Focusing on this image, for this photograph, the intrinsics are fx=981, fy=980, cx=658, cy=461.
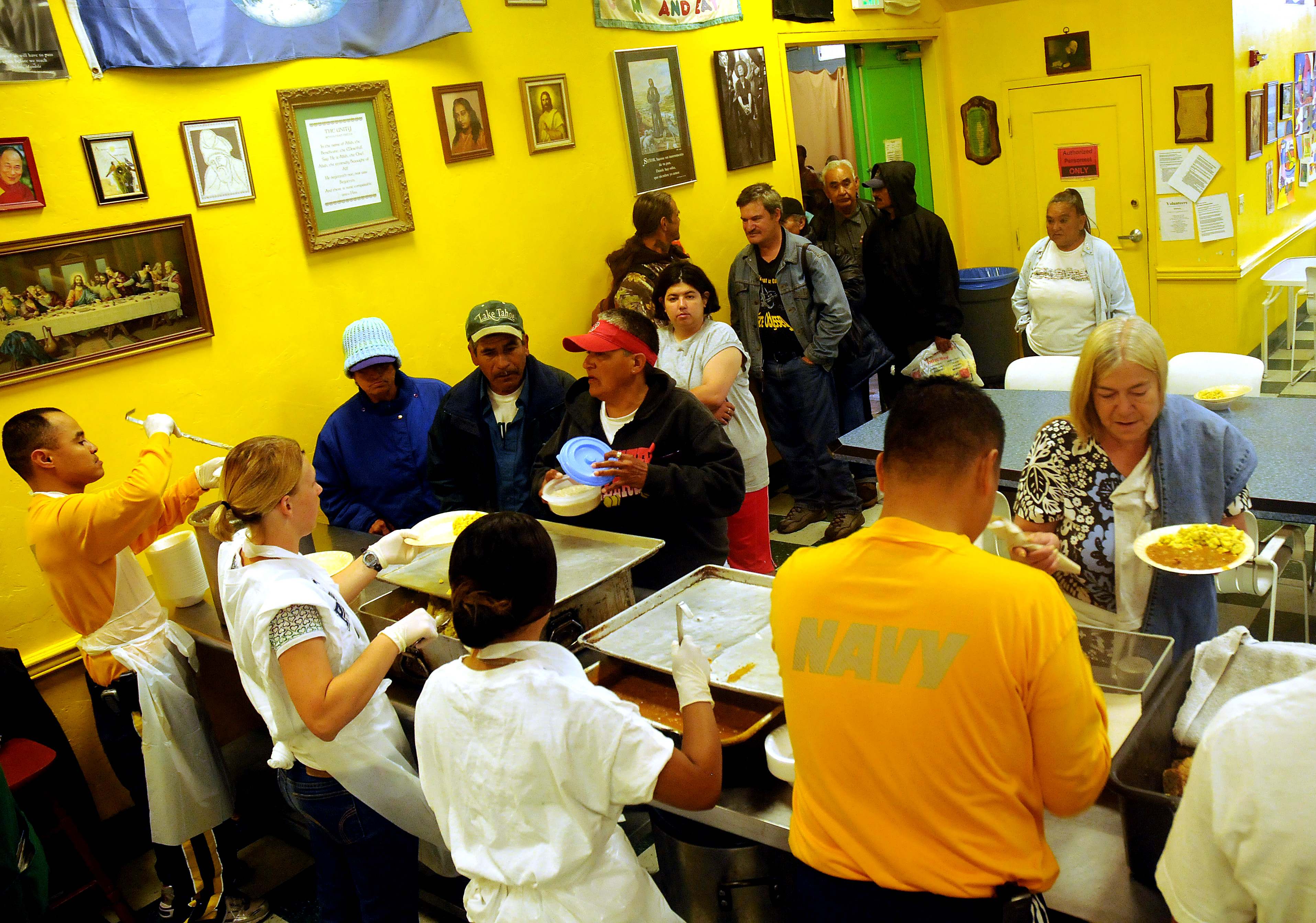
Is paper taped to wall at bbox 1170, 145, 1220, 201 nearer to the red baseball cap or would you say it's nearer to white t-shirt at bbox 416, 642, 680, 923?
the red baseball cap

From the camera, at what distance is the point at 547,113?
5027 mm

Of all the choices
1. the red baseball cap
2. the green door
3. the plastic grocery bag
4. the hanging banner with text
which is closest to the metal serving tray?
the red baseball cap

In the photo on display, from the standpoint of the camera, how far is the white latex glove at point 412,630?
2.19 metres

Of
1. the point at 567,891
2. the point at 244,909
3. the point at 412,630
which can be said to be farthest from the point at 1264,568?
the point at 244,909

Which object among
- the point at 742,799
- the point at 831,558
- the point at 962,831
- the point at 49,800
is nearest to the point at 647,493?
the point at 742,799

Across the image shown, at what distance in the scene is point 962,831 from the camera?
1449mm

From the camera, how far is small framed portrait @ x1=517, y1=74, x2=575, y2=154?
494cm

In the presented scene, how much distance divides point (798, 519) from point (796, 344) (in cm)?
106

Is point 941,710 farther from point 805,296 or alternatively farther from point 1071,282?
point 1071,282

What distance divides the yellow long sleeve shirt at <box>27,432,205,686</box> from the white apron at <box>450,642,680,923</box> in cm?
196

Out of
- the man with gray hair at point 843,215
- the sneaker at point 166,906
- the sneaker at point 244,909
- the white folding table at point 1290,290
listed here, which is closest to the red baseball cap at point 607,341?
the sneaker at point 244,909

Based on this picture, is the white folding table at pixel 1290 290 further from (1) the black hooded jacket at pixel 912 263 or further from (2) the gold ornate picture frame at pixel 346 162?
(2) the gold ornate picture frame at pixel 346 162

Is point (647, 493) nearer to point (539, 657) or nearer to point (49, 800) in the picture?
point (539, 657)

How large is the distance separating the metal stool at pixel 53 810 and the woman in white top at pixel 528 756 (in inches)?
77.2
